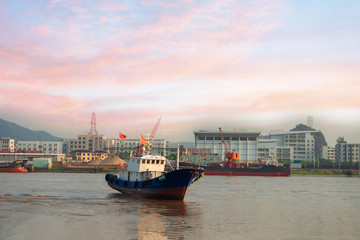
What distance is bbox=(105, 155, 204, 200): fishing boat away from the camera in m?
46.8

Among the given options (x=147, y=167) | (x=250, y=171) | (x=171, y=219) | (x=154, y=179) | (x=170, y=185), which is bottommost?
(x=250, y=171)

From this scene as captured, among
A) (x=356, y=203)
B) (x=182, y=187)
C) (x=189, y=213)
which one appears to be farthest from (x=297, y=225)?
(x=356, y=203)

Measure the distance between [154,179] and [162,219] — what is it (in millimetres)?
14492

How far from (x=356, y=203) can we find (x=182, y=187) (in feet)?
76.8

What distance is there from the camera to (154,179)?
158 ft

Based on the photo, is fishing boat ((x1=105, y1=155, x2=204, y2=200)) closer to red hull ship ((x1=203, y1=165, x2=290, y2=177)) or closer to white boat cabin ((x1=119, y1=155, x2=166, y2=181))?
white boat cabin ((x1=119, y1=155, x2=166, y2=181))

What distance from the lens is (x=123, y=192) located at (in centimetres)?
5400

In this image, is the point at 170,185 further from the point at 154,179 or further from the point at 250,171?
the point at 250,171

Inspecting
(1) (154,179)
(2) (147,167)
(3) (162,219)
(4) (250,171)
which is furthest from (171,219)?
(4) (250,171)

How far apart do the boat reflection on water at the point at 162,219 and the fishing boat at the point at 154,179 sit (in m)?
1.19

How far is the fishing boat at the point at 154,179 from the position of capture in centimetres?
4678

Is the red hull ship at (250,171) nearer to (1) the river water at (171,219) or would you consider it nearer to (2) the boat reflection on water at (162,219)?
(1) the river water at (171,219)

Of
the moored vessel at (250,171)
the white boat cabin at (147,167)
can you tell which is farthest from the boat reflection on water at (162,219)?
the moored vessel at (250,171)

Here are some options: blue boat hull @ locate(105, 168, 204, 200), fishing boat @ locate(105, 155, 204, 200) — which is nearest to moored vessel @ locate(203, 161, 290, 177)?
fishing boat @ locate(105, 155, 204, 200)
